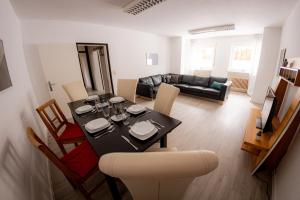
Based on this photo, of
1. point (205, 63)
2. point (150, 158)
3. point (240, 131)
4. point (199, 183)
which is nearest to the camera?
point (150, 158)

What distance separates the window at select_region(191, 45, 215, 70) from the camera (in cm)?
617

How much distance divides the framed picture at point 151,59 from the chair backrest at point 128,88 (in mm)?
2816

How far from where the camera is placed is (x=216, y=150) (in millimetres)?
2086

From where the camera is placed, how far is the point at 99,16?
2.85 metres

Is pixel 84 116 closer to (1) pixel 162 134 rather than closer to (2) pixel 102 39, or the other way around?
(1) pixel 162 134

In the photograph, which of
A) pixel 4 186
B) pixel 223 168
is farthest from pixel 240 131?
pixel 4 186

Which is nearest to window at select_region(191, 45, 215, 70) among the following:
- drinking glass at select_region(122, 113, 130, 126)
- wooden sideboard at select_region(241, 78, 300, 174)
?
wooden sideboard at select_region(241, 78, 300, 174)

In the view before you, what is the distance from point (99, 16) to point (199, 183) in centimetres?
367

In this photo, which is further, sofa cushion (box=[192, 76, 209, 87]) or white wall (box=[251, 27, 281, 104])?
sofa cushion (box=[192, 76, 209, 87])

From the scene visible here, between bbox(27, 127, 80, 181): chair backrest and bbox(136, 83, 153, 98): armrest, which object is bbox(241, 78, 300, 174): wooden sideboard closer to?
bbox(27, 127, 80, 181): chair backrest

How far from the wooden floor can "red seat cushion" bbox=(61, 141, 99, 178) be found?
1.50 feet

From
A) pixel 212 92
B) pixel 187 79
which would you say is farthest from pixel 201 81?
pixel 212 92

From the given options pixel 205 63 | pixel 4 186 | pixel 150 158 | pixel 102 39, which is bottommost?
pixel 4 186

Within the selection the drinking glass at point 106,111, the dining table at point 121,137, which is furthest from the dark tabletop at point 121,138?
the drinking glass at point 106,111
